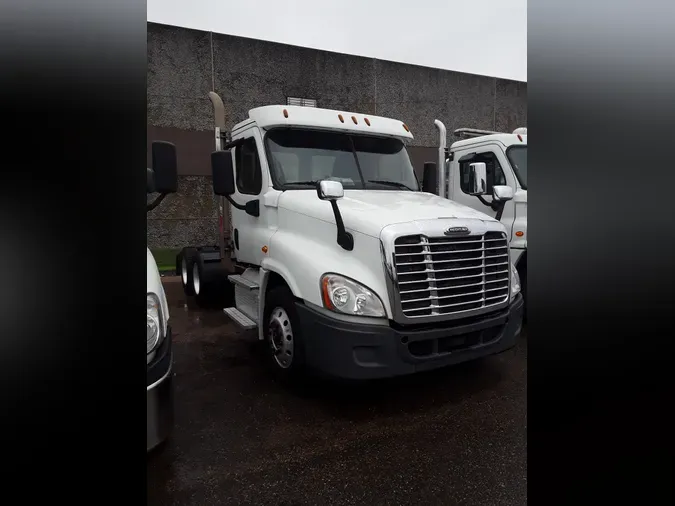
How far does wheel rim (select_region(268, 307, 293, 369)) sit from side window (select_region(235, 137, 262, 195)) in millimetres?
1437

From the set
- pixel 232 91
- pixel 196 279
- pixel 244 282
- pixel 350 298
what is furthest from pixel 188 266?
pixel 232 91

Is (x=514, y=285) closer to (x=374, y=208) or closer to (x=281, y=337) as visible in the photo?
(x=374, y=208)

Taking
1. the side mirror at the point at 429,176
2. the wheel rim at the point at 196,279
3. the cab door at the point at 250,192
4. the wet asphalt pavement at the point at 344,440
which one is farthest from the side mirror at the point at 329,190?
the wheel rim at the point at 196,279

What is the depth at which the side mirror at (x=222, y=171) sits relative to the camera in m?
3.92

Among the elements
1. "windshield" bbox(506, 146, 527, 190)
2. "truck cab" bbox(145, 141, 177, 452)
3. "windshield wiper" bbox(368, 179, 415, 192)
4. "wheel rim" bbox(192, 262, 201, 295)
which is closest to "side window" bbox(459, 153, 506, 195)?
"windshield" bbox(506, 146, 527, 190)

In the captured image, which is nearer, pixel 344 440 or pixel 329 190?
pixel 344 440

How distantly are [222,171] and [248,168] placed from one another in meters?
0.61

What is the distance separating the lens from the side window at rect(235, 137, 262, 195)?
4307 mm

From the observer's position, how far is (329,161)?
13.7 feet

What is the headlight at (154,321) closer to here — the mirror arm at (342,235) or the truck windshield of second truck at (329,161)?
the mirror arm at (342,235)
